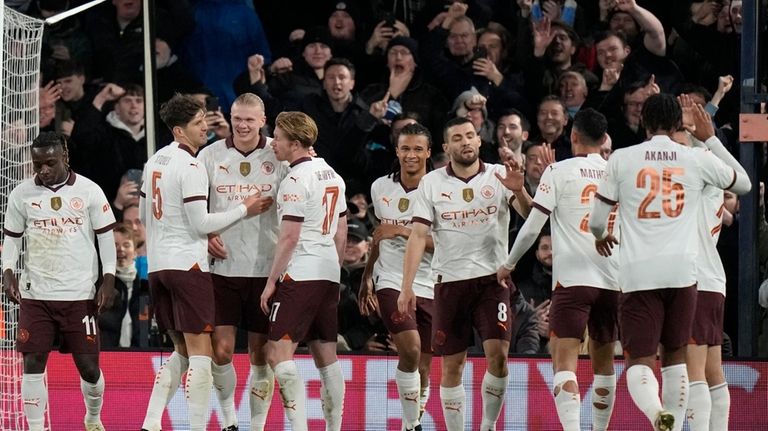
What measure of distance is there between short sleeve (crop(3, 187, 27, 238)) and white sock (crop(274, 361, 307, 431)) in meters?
2.32

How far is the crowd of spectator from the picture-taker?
1210 centimetres

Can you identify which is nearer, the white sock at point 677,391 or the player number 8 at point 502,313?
the white sock at point 677,391

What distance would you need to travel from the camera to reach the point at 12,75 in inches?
408

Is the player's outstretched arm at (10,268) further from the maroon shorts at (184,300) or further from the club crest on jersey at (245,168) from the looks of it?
the club crest on jersey at (245,168)

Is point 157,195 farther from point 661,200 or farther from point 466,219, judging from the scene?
point 661,200

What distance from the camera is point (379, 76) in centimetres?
1325

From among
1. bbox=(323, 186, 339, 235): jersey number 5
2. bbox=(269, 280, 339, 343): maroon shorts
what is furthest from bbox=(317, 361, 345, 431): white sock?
bbox=(323, 186, 339, 235): jersey number 5

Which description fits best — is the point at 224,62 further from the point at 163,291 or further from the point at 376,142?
the point at 163,291

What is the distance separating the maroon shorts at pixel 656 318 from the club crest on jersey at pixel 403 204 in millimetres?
2768

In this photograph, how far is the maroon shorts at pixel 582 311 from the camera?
8055 mm

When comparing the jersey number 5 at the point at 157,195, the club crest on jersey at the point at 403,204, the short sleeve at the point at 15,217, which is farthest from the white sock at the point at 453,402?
the short sleeve at the point at 15,217

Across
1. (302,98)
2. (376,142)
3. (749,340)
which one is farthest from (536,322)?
(302,98)

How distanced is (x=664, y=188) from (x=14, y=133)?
5.86 metres

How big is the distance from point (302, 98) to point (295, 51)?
2.54 feet
